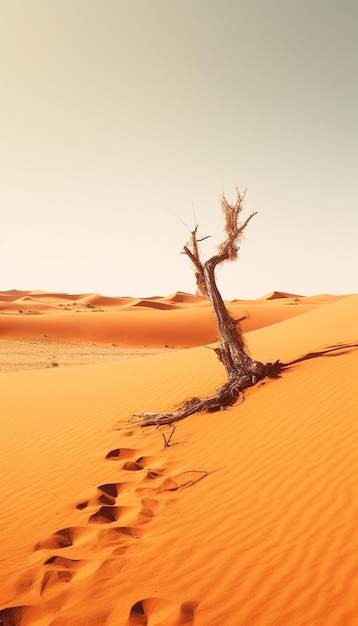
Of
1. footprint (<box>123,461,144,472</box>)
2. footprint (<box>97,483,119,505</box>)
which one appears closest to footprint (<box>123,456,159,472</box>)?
footprint (<box>123,461,144,472</box>)

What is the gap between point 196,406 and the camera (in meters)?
7.45

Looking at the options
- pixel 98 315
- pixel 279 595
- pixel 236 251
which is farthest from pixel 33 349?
pixel 279 595

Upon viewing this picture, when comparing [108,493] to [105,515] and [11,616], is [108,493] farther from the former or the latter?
[11,616]

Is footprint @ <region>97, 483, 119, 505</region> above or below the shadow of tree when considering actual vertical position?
below

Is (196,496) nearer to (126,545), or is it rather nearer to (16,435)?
(126,545)

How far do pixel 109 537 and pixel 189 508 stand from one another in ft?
2.89

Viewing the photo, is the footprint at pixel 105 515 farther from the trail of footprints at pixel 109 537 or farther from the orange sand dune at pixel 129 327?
the orange sand dune at pixel 129 327

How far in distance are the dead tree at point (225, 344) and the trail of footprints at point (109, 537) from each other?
1.87 meters

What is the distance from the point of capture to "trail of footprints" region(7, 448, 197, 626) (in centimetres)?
307

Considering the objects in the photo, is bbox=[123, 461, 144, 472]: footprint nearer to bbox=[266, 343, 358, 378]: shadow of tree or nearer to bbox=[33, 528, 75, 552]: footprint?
bbox=[33, 528, 75, 552]: footprint

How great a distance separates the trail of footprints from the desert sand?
0.05 ft

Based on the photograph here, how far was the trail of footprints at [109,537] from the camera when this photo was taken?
3.07 metres

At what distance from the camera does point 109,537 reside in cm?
405

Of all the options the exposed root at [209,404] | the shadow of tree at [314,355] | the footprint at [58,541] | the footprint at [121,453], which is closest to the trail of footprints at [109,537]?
the footprint at [58,541]
